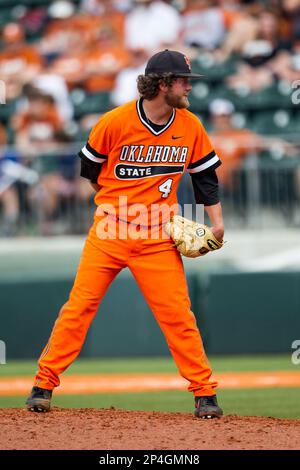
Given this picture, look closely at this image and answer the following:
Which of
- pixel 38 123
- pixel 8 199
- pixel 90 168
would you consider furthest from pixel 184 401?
pixel 38 123

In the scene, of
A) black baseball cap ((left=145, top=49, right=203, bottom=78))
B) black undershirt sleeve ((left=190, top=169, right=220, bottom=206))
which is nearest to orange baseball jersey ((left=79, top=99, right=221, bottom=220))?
black undershirt sleeve ((left=190, top=169, right=220, bottom=206))

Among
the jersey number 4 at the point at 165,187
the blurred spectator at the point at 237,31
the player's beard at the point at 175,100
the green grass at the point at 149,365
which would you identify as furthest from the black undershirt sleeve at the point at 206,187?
the blurred spectator at the point at 237,31

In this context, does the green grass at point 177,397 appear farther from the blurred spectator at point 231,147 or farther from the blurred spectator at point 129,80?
the blurred spectator at point 129,80

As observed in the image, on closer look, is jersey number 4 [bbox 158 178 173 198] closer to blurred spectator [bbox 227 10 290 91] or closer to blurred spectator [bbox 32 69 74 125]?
blurred spectator [bbox 32 69 74 125]

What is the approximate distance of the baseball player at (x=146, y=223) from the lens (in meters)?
5.66

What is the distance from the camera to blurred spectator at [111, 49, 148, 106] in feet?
41.2

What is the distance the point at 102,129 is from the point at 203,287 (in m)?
5.48

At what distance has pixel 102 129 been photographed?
5676 millimetres

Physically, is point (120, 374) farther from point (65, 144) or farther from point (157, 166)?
point (157, 166)

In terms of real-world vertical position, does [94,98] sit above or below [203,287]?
above

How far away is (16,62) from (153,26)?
219 cm

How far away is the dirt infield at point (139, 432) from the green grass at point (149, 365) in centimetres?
412

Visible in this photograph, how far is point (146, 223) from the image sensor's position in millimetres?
5754

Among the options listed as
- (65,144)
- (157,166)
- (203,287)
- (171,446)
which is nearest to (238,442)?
(171,446)
